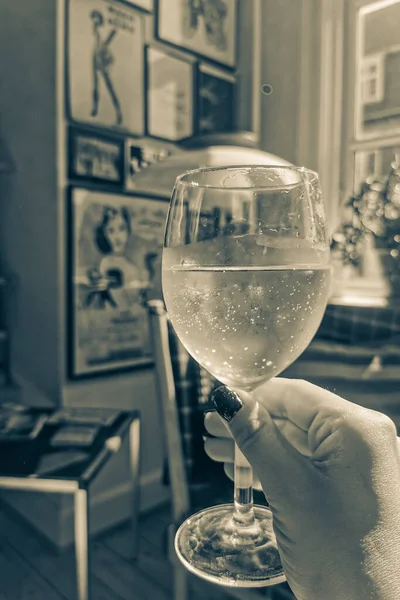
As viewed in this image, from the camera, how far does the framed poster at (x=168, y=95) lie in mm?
2074

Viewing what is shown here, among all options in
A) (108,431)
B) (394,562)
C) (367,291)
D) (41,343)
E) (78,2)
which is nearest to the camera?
(394,562)

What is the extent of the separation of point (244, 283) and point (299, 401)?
6.6 inches

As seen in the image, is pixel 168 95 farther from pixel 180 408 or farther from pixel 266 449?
pixel 266 449

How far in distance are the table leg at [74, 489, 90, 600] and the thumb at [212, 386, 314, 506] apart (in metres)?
0.83

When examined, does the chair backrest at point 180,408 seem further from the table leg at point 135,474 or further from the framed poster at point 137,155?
the framed poster at point 137,155


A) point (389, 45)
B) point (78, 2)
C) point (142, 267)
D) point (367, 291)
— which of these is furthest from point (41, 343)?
point (389, 45)

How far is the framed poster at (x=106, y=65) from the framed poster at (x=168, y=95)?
67mm

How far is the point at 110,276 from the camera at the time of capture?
1.93m

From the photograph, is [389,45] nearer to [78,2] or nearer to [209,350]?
[78,2]

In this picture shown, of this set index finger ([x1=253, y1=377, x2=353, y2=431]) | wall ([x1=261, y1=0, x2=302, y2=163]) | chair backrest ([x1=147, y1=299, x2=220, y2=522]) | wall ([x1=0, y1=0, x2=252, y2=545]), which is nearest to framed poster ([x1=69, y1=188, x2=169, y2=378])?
wall ([x1=0, y1=0, x2=252, y2=545])

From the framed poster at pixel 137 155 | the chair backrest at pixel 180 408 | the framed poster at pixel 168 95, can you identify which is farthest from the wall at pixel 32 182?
the chair backrest at pixel 180 408

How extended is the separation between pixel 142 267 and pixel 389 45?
1.48 meters

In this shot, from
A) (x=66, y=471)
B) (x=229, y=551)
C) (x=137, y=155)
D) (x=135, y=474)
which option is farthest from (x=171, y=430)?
(x=137, y=155)

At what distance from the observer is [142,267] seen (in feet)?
6.66
